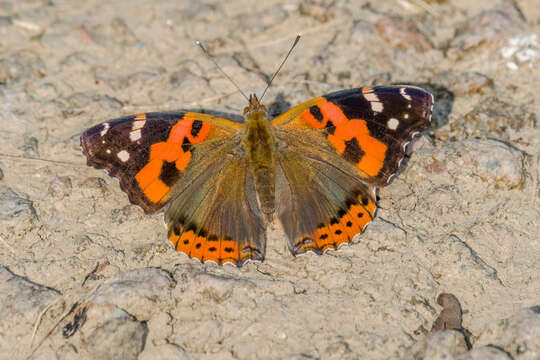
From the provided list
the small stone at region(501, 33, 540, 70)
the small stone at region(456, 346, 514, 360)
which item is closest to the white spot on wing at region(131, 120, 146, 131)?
the small stone at region(456, 346, 514, 360)

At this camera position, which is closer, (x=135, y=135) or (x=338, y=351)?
(x=338, y=351)

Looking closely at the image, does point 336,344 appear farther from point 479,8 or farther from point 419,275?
point 479,8

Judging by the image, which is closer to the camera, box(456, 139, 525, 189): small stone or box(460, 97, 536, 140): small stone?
box(456, 139, 525, 189): small stone

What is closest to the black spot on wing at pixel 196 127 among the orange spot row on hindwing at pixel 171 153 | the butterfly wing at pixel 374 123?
the orange spot row on hindwing at pixel 171 153

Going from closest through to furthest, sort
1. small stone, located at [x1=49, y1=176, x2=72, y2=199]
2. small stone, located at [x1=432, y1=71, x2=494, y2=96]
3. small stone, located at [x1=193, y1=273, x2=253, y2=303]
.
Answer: small stone, located at [x1=193, y1=273, x2=253, y2=303], small stone, located at [x1=49, y1=176, x2=72, y2=199], small stone, located at [x1=432, y1=71, x2=494, y2=96]

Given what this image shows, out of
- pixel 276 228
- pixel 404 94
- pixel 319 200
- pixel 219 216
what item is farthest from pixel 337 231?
pixel 404 94

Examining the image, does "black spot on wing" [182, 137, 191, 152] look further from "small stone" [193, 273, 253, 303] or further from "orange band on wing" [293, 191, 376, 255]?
"orange band on wing" [293, 191, 376, 255]

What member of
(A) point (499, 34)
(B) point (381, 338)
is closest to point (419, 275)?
(B) point (381, 338)

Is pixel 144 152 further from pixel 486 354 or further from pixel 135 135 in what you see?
pixel 486 354

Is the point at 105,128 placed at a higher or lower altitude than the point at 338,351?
higher
